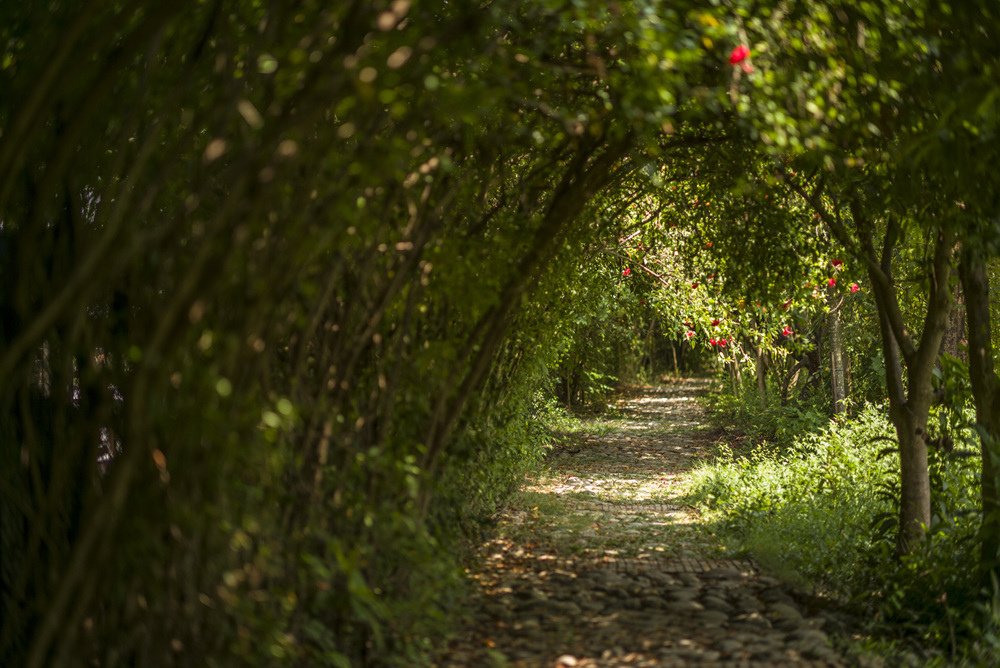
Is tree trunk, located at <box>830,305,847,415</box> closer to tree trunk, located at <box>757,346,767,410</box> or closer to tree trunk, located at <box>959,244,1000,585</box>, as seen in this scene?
tree trunk, located at <box>757,346,767,410</box>

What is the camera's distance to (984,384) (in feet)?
16.6

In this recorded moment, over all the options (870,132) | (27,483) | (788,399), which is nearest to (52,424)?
(27,483)

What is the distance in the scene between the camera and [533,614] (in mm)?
5219

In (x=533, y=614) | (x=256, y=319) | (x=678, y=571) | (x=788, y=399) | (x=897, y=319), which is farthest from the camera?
(x=788, y=399)

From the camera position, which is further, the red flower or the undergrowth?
the undergrowth

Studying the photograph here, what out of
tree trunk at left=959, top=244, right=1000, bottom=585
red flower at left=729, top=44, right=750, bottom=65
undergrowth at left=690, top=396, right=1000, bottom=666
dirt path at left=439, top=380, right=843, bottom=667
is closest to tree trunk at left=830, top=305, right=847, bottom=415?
undergrowth at left=690, top=396, right=1000, bottom=666

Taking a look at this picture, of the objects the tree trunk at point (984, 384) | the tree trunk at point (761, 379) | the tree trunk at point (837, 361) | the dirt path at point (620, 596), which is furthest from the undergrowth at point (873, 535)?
the tree trunk at point (761, 379)

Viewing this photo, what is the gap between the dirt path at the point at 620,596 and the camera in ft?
14.7

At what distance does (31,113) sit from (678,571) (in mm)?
4839

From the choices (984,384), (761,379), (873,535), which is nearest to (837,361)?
(761,379)

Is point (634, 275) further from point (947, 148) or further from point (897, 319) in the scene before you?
point (947, 148)

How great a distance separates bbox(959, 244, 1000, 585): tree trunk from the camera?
4.74 meters

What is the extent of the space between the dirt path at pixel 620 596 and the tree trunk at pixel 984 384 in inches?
37.9

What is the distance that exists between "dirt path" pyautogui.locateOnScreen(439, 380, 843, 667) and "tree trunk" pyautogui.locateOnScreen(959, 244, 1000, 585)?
0.96 meters
